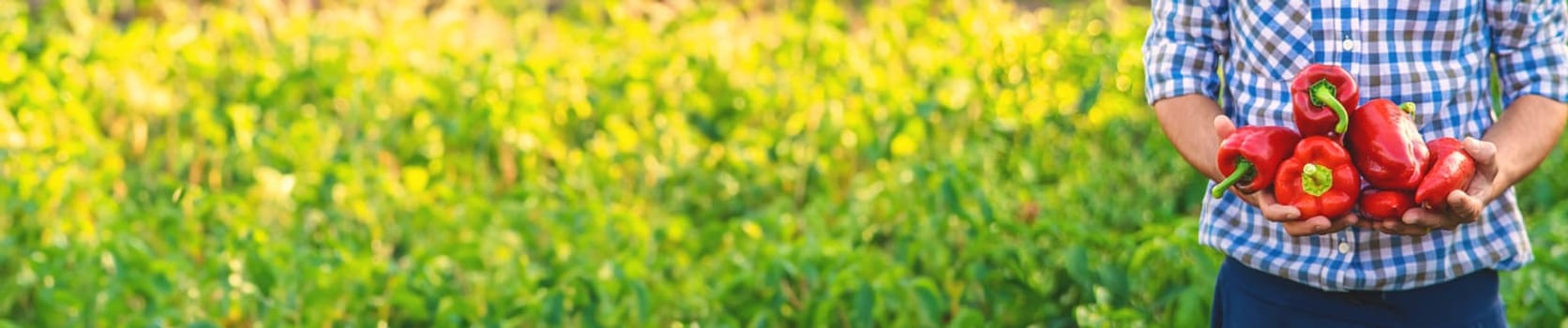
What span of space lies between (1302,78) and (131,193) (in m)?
3.41

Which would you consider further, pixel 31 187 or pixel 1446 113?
pixel 31 187

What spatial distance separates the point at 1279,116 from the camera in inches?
80.0

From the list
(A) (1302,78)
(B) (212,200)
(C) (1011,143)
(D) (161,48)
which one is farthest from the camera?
(D) (161,48)

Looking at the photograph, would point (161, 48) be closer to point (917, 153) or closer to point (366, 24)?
point (366, 24)

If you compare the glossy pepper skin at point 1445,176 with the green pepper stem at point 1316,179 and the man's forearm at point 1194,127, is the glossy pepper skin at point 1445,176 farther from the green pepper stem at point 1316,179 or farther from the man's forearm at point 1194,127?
the man's forearm at point 1194,127

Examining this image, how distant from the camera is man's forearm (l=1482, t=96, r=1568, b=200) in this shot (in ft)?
6.40

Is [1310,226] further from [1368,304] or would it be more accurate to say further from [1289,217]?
[1368,304]

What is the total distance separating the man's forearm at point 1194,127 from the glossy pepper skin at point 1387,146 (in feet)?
0.51

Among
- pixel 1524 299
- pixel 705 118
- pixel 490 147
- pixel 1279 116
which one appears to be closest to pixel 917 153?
pixel 705 118

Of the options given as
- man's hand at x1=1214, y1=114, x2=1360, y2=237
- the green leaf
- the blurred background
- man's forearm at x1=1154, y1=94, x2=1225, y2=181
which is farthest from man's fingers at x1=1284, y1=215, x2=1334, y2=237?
the green leaf

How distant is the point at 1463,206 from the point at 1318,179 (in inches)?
6.0

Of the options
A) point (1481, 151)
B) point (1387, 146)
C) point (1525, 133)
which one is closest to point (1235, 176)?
point (1387, 146)

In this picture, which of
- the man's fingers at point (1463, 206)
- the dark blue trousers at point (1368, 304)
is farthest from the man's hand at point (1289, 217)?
the dark blue trousers at point (1368, 304)

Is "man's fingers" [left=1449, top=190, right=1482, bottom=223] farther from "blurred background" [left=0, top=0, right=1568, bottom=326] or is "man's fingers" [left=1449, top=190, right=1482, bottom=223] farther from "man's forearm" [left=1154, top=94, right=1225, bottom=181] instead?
"blurred background" [left=0, top=0, right=1568, bottom=326]
